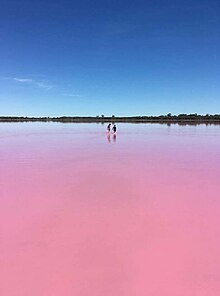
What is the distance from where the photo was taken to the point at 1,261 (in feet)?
12.7

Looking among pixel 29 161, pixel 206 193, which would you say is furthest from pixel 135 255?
pixel 29 161

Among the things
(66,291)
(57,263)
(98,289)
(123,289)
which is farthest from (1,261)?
(123,289)

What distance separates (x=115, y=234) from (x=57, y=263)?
3.82 feet

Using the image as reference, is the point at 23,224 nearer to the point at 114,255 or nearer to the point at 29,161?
the point at 114,255

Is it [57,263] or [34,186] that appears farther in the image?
[34,186]

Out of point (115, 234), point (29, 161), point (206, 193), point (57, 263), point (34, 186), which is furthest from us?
point (29, 161)

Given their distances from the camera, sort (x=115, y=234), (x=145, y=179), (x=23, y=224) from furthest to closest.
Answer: (x=145, y=179) → (x=23, y=224) → (x=115, y=234)

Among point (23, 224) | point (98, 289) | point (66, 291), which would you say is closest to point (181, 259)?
point (98, 289)

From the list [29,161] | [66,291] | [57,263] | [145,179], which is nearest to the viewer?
[66,291]

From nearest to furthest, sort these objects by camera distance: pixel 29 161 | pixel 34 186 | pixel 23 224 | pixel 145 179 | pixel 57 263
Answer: pixel 57 263 < pixel 23 224 < pixel 34 186 < pixel 145 179 < pixel 29 161

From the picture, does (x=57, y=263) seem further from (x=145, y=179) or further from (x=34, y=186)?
(x=145, y=179)

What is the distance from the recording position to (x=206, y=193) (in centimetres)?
702

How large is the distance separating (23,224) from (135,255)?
2157mm

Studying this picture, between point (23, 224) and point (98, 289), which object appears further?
point (23, 224)
